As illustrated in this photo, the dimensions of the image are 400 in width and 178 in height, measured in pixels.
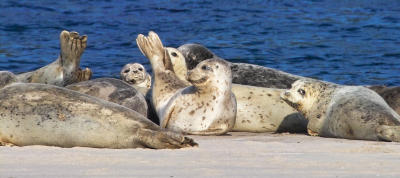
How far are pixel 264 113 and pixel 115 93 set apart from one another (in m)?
1.30

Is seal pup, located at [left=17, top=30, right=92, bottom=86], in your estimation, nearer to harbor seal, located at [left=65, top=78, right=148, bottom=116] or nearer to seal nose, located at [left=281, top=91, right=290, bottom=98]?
harbor seal, located at [left=65, top=78, right=148, bottom=116]

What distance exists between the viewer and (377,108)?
270 inches

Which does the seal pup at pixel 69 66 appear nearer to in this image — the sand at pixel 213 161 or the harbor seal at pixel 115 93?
the harbor seal at pixel 115 93

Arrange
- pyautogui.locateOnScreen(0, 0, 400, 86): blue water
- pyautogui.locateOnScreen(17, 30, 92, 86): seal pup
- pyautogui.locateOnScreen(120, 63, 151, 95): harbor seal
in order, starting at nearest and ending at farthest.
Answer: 1. pyautogui.locateOnScreen(17, 30, 92, 86): seal pup
2. pyautogui.locateOnScreen(120, 63, 151, 95): harbor seal
3. pyautogui.locateOnScreen(0, 0, 400, 86): blue water

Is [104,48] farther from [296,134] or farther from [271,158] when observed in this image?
[271,158]

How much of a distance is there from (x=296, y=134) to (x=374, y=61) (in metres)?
7.18

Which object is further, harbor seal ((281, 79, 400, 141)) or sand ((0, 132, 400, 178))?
harbor seal ((281, 79, 400, 141))

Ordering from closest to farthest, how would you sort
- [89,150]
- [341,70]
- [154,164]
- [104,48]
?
[154,164]
[89,150]
[341,70]
[104,48]

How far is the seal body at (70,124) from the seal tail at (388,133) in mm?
1692

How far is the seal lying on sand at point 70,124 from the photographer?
5.66 m

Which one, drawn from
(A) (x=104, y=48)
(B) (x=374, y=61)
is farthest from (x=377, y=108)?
(A) (x=104, y=48)

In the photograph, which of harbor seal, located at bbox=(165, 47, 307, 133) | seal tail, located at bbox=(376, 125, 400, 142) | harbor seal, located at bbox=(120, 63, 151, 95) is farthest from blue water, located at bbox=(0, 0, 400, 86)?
seal tail, located at bbox=(376, 125, 400, 142)

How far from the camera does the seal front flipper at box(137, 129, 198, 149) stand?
5.48 meters

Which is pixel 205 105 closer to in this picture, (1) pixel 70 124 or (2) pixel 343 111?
(2) pixel 343 111
